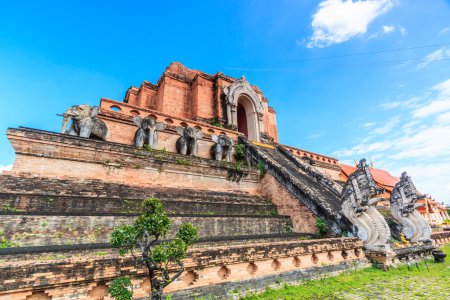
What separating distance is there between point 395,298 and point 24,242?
20.4 ft

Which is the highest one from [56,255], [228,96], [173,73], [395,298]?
[173,73]

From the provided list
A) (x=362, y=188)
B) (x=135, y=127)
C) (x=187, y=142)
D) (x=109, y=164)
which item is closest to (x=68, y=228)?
(x=109, y=164)

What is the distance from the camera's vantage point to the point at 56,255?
3422mm

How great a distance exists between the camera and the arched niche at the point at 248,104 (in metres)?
17.1

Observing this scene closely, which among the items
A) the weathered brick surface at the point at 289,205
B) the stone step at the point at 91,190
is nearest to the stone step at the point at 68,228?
the stone step at the point at 91,190

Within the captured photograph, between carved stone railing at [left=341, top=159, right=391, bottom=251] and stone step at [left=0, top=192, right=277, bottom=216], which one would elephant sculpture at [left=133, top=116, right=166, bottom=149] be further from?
carved stone railing at [left=341, top=159, right=391, bottom=251]

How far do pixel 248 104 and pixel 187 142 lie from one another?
10.0 m

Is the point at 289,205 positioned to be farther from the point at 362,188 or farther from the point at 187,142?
the point at 187,142

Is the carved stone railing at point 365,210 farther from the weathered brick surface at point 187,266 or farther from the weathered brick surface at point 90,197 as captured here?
the weathered brick surface at point 90,197

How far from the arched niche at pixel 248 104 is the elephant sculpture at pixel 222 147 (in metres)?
5.74

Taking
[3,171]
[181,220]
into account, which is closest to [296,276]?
[181,220]

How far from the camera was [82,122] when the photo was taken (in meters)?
7.77

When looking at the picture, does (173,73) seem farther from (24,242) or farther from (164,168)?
(24,242)

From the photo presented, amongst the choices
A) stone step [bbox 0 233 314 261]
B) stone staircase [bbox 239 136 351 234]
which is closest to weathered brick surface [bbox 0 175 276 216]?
stone step [bbox 0 233 314 261]
